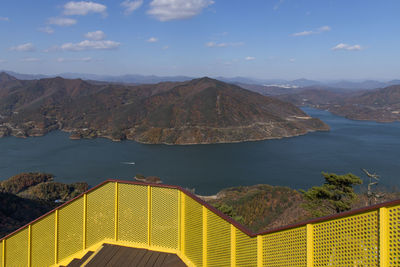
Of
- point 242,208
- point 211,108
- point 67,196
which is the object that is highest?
point 211,108

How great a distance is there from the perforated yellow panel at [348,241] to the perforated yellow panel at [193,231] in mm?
1504

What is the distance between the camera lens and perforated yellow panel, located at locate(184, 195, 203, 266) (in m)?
3.65

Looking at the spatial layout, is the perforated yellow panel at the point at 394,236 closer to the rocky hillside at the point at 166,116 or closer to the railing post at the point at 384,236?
the railing post at the point at 384,236

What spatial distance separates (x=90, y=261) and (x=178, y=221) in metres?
1.28

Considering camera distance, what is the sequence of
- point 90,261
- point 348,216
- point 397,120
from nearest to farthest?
point 348,216, point 90,261, point 397,120

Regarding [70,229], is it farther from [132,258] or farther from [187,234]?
[187,234]

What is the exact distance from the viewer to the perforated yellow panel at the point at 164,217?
4.12m

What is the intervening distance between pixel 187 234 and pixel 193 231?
22 centimetres

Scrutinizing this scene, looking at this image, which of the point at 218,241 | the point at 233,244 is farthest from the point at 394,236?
the point at 218,241

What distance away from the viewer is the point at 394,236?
1960mm

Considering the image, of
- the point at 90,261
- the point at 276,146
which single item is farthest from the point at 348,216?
the point at 276,146

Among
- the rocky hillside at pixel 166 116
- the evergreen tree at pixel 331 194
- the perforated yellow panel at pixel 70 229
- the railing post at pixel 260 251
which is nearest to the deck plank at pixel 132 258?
the perforated yellow panel at pixel 70 229

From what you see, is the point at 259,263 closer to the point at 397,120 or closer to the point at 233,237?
the point at 233,237

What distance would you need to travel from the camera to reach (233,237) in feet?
10.2
